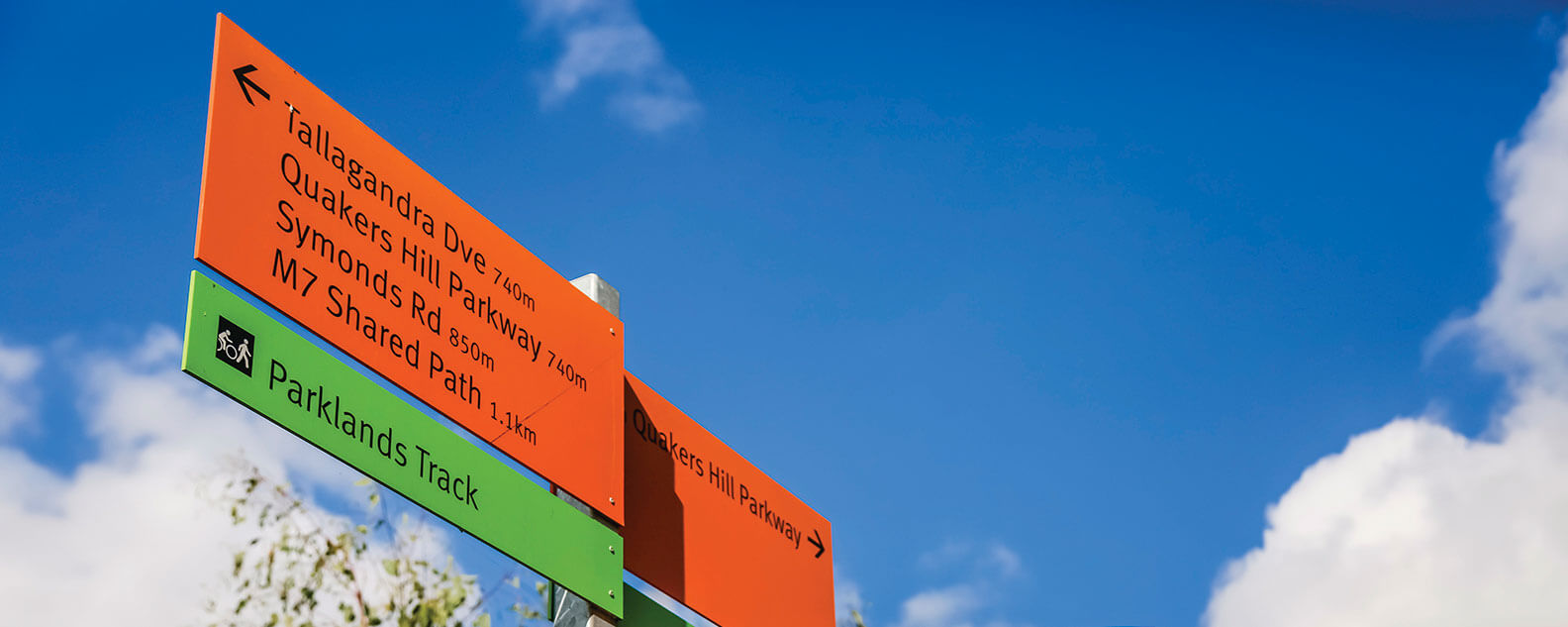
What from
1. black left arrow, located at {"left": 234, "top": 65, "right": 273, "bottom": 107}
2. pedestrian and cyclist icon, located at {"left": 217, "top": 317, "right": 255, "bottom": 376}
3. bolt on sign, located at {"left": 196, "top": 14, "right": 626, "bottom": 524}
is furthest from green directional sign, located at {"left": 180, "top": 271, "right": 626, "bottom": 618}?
black left arrow, located at {"left": 234, "top": 65, "right": 273, "bottom": 107}

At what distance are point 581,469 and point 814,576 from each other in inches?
80.0

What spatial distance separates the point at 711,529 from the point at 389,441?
2157 mm

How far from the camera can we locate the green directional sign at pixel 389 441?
4.84m

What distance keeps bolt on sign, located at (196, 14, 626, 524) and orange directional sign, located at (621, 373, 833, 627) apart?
1.15 feet

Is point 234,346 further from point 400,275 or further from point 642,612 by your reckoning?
point 642,612

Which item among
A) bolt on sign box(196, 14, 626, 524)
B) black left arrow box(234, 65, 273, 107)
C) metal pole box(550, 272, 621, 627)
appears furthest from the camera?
metal pole box(550, 272, 621, 627)

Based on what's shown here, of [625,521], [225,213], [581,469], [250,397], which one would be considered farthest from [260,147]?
[625,521]

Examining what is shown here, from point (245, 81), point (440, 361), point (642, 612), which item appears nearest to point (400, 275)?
point (440, 361)

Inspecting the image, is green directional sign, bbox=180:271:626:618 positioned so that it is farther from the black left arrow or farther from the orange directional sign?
the black left arrow

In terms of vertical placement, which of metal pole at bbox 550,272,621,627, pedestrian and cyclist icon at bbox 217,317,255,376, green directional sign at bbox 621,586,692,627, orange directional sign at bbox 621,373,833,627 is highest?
orange directional sign at bbox 621,373,833,627

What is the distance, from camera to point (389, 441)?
533 centimetres

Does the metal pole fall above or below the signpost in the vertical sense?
below

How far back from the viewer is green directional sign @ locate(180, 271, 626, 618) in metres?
4.84

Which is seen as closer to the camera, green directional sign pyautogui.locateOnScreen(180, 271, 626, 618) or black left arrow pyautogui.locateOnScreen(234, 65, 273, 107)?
green directional sign pyautogui.locateOnScreen(180, 271, 626, 618)
